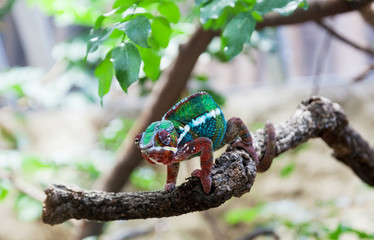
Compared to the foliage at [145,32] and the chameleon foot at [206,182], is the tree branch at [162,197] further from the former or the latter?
the foliage at [145,32]

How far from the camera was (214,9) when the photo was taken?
0.83 metres

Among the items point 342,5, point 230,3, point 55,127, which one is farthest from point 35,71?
point 230,3

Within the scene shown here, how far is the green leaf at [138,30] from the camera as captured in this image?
2.49 feet

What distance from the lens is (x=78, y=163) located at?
2.12m

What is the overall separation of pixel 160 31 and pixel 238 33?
0.17 m

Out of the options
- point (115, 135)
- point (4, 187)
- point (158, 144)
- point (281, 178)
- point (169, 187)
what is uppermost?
point (158, 144)

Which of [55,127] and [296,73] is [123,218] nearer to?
[296,73]

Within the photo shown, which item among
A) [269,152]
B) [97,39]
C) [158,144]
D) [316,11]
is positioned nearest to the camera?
[158,144]

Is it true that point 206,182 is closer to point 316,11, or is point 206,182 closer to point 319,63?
point 316,11

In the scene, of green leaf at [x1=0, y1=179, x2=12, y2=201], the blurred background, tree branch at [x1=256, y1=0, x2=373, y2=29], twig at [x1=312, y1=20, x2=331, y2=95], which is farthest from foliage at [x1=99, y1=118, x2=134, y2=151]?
tree branch at [x1=256, y1=0, x2=373, y2=29]

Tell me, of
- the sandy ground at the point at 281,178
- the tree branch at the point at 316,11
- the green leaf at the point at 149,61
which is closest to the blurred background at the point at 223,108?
the sandy ground at the point at 281,178

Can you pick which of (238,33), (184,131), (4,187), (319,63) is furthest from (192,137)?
(319,63)

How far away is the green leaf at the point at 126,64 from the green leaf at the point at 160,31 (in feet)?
0.37

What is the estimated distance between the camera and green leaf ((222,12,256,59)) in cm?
85
